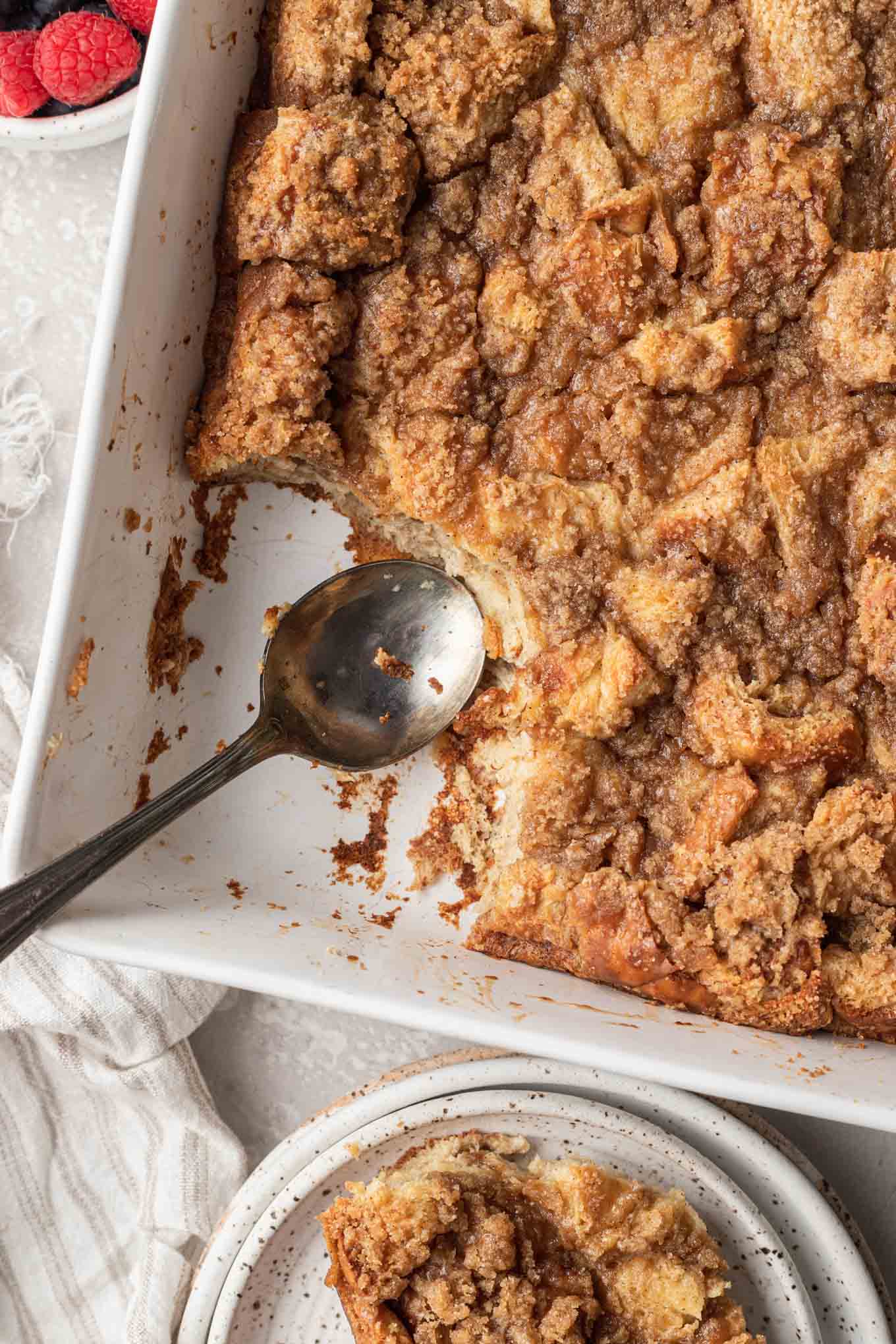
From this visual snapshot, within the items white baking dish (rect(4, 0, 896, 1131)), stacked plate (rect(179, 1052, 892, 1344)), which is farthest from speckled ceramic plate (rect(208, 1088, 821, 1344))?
white baking dish (rect(4, 0, 896, 1131))

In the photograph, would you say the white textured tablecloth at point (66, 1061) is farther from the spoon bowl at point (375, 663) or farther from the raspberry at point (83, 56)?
the spoon bowl at point (375, 663)

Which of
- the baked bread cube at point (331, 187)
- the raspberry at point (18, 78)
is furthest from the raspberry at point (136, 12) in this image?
the baked bread cube at point (331, 187)

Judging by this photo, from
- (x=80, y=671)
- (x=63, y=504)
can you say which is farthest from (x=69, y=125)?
(x=80, y=671)

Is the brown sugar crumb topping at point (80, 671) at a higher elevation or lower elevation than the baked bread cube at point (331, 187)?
lower

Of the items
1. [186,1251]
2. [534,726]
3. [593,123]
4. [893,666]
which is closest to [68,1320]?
[186,1251]

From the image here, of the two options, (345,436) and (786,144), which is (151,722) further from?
(786,144)

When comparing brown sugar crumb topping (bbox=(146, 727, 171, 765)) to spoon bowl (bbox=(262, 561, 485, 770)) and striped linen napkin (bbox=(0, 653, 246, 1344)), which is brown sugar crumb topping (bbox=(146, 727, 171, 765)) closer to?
spoon bowl (bbox=(262, 561, 485, 770))

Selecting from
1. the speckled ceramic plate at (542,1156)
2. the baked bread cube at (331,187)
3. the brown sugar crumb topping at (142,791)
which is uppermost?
the baked bread cube at (331,187)
